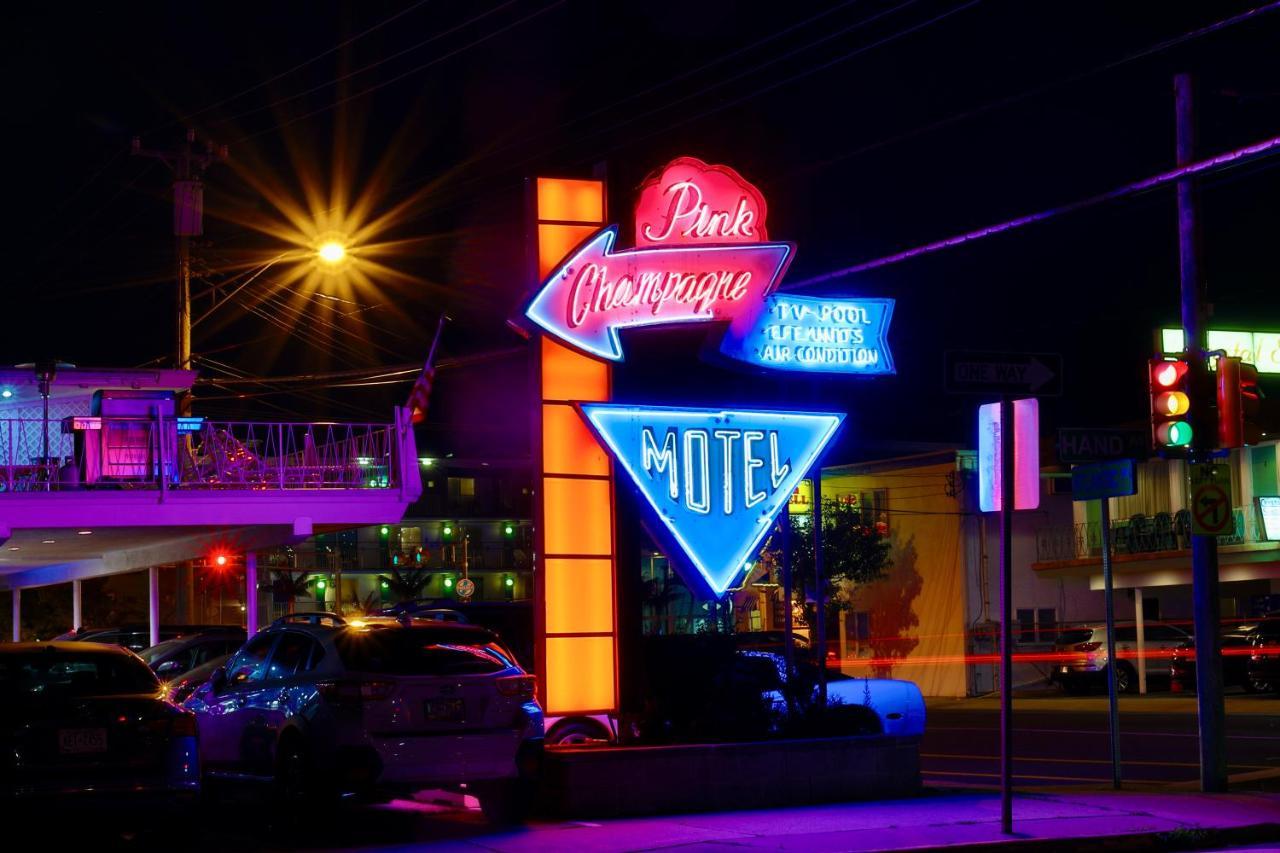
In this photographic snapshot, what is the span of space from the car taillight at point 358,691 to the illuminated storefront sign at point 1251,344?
597 inches

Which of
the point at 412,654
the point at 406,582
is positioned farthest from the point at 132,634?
the point at 406,582

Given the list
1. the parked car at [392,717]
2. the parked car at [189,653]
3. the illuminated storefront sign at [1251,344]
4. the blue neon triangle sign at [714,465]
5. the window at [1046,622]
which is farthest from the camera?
the window at [1046,622]

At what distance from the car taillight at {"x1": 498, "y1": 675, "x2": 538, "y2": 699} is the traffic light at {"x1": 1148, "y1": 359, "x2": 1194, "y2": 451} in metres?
6.46

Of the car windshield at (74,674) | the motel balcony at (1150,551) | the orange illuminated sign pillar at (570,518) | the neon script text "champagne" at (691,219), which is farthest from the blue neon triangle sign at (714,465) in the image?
the motel balcony at (1150,551)

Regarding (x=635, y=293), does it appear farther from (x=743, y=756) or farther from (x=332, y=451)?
(x=332, y=451)

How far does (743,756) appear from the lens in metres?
13.2

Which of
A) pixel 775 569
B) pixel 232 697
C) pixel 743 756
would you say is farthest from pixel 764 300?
pixel 775 569

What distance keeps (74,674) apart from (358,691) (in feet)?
6.87

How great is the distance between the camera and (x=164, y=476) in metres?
20.7

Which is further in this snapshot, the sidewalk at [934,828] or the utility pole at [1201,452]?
the utility pole at [1201,452]

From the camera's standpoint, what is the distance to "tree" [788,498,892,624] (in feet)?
147

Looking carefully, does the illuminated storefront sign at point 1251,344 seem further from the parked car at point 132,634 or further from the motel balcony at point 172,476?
the parked car at point 132,634

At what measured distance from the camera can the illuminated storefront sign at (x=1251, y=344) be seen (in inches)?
881

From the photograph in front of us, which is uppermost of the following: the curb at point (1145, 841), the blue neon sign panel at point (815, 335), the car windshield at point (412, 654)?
the blue neon sign panel at point (815, 335)
